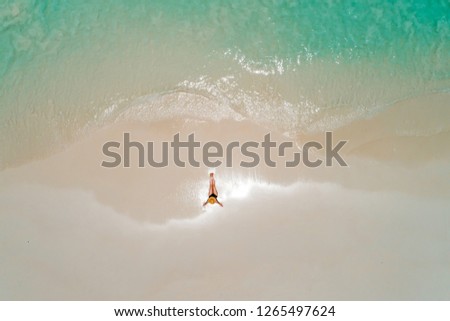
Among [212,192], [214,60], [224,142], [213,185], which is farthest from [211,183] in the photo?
[214,60]

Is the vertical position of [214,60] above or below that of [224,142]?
above

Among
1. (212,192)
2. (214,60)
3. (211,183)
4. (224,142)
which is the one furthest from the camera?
(214,60)

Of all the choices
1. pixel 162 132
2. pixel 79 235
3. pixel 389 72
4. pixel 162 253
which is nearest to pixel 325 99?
pixel 389 72

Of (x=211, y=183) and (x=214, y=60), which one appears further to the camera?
(x=214, y=60)

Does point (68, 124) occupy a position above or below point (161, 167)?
above

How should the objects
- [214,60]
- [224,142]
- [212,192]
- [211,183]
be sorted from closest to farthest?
[212,192] < [211,183] < [224,142] < [214,60]

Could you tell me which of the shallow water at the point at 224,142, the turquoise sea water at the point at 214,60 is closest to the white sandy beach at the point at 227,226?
the shallow water at the point at 224,142

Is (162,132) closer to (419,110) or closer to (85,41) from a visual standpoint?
(85,41)

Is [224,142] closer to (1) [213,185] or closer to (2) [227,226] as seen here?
(1) [213,185]

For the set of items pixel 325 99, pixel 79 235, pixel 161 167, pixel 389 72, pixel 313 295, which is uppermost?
pixel 389 72
